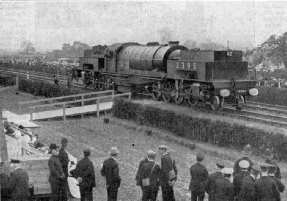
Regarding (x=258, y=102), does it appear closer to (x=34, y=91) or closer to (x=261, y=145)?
(x=261, y=145)

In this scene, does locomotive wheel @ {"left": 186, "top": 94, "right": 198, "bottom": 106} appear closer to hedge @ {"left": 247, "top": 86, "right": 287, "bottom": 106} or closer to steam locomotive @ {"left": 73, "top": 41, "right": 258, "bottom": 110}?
steam locomotive @ {"left": 73, "top": 41, "right": 258, "bottom": 110}

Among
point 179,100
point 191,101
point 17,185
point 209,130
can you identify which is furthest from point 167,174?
point 179,100

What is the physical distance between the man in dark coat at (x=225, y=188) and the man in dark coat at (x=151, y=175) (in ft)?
4.85

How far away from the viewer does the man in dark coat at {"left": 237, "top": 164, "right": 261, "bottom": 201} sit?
22.2 ft

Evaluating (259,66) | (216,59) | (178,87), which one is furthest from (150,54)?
(259,66)

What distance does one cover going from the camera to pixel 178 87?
19781mm

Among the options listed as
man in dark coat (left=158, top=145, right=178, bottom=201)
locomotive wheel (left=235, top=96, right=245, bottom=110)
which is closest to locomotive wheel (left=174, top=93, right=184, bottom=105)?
locomotive wheel (left=235, top=96, right=245, bottom=110)

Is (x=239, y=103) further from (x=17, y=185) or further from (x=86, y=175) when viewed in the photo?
(x=17, y=185)

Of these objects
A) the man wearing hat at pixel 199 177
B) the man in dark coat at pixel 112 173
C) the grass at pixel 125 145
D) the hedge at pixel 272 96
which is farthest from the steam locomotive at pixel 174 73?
the man in dark coat at pixel 112 173

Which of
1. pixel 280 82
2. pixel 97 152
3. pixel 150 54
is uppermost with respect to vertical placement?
pixel 150 54

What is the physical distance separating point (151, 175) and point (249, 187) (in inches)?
81.7

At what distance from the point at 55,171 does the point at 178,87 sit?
12.3m

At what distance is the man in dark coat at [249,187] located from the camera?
6.76m

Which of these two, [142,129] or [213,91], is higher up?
[213,91]
